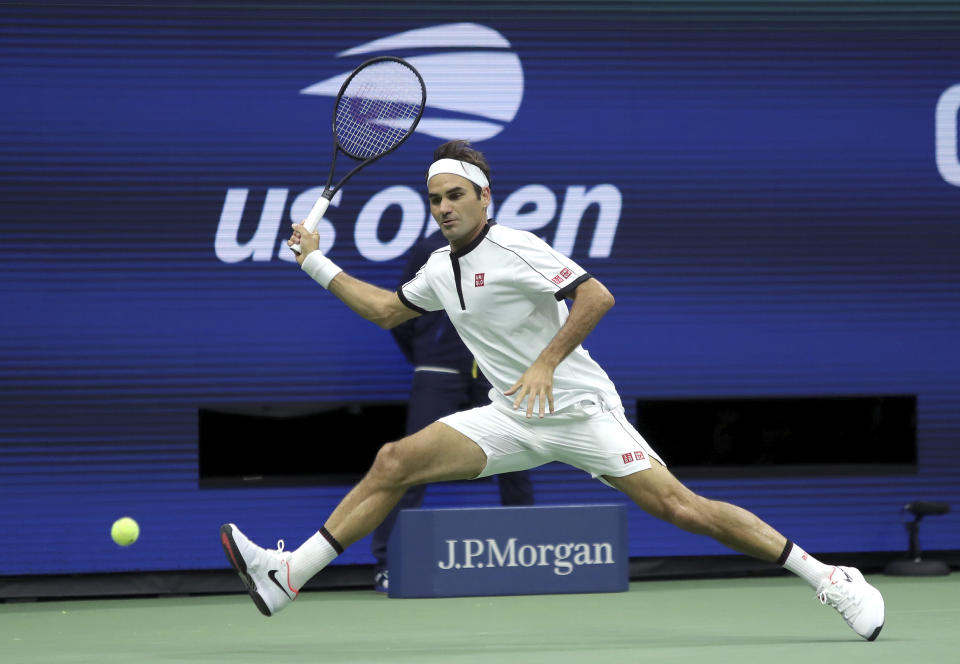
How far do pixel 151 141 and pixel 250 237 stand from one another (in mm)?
706

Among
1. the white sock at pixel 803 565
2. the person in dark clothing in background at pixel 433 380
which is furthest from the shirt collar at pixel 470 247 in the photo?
the person in dark clothing in background at pixel 433 380

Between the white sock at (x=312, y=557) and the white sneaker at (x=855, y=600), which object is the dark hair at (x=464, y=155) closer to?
the white sock at (x=312, y=557)

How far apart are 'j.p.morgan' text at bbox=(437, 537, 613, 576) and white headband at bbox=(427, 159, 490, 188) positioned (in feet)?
7.08

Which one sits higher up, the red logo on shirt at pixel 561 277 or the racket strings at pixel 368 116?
the racket strings at pixel 368 116

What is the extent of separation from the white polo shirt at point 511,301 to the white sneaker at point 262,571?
99 centimetres

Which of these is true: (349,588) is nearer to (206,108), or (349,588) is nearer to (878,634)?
(206,108)

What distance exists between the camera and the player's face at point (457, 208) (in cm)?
520

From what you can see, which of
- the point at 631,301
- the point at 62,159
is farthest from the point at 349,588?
the point at 62,159

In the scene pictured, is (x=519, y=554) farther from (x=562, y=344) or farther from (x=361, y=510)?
(x=562, y=344)

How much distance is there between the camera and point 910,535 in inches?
317

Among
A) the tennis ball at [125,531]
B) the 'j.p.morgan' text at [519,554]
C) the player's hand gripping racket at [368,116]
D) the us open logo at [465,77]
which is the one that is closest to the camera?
the player's hand gripping racket at [368,116]

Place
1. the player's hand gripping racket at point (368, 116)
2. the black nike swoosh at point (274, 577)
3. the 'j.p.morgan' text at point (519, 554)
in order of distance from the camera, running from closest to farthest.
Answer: the black nike swoosh at point (274, 577)
the player's hand gripping racket at point (368, 116)
the 'j.p.morgan' text at point (519, 554)

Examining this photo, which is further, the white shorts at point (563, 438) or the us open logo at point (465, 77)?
the us open logo at point (465, 77)

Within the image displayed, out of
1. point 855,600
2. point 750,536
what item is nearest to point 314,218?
point 750,536
